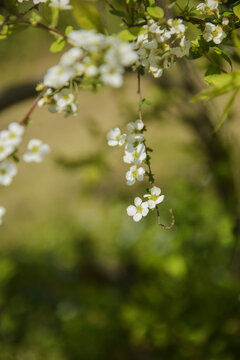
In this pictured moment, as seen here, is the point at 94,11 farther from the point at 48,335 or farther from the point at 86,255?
the point at 86,255

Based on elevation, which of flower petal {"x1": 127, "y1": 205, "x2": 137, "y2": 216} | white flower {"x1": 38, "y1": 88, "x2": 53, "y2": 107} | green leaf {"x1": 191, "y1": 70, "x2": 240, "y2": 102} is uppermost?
green leaf {"x1": 191, "y1": 70, "x2": 240, "y2": 102}

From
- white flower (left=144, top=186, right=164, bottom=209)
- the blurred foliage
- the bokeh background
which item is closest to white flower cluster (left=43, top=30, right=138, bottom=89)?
white flower (left=144, top=186, right=164, bottom=209)

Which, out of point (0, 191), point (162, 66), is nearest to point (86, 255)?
point (0, 191)

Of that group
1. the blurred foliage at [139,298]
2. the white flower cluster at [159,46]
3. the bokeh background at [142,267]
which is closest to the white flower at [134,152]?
the white flower cluster at [159,46]

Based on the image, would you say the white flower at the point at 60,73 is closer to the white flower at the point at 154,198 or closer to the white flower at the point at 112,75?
the white flower at the point at 112,75

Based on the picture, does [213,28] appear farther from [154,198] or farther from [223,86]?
[154,198]

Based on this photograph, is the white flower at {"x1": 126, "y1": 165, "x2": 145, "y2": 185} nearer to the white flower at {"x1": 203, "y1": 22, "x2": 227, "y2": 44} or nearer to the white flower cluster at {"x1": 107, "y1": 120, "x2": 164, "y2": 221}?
the white flower cluster at {"x1": 107, "y1": 120, "x2": 164, "y2": 221}
